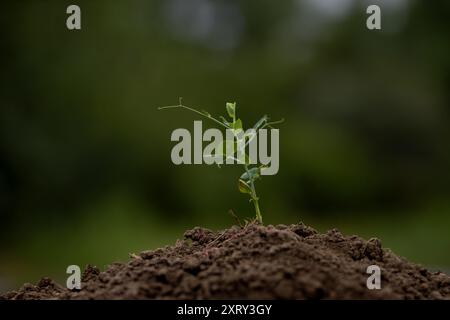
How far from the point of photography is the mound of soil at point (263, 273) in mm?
894

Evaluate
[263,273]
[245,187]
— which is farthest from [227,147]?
[263,273]

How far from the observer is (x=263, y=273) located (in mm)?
906

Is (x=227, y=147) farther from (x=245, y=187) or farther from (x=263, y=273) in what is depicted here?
(x=263, y=273)

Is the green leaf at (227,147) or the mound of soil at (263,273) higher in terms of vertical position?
the green leaf at (227,147)

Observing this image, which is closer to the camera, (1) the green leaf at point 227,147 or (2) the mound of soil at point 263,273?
(2) the mound of soil at point 263,273

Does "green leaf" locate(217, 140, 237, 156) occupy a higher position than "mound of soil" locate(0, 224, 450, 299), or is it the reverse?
"green leaf" locate(217, 140, 237, 156)

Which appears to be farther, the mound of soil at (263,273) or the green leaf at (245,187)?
the green leaf at (245,187)

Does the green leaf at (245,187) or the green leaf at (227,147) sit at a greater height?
the green leaf at (227,147)

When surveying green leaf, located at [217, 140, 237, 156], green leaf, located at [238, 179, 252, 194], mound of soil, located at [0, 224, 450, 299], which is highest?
green leaf, located at [217, 140, 237, 156]

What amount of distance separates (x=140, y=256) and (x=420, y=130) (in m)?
2.73

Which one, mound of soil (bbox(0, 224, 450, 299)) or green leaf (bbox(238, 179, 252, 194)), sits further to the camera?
green leaf (bbox(238, 179, 252, 194))

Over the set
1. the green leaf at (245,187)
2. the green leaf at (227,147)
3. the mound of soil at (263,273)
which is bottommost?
the mound of soil at (263,273)

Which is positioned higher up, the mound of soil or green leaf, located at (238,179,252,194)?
green leaf, located at (238,179,252,194)

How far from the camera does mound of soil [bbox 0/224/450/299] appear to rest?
0.89 meters
